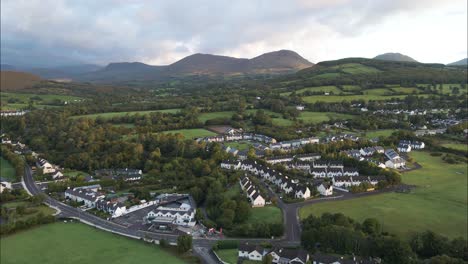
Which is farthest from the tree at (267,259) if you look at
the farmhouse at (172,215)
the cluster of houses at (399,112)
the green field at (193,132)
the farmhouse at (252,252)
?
the cluster of houses at (399,112)

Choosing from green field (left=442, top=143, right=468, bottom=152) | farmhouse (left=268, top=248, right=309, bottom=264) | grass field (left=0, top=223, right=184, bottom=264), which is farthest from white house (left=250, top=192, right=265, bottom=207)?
green field (left=442, top=143, right=468, bottom=152)

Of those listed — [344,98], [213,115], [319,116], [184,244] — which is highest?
[344,98]

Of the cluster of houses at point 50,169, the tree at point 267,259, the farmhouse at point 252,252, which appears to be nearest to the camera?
the tree at point 267,259

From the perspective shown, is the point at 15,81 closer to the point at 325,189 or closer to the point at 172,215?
the point at 172,215

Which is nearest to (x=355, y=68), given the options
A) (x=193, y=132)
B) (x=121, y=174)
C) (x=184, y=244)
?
(x=193, y=132)

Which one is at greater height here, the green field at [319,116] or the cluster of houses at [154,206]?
the green field at [319,116]

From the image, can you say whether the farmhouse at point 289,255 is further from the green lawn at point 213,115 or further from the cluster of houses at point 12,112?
the cluster of houses at point 12,112

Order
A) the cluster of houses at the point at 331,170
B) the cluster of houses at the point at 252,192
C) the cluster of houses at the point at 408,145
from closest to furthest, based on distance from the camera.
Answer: the cluster of houses at the point at 252,192 < the cluster of houses at the point at 331,170 < the cluster of houses at the point at 408,145
